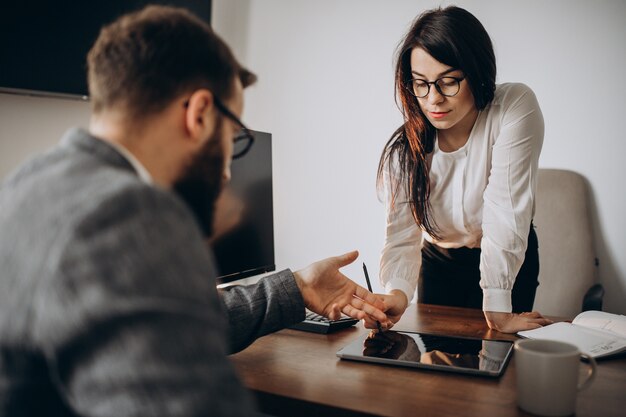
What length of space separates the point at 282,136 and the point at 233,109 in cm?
210

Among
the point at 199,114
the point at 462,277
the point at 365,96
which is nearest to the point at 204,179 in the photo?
the point at 199,114

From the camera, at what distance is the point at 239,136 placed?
2.61ft

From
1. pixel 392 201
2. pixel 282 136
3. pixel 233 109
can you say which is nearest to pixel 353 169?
pixel 282 136

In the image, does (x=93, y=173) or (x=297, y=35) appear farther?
(x=297, y=35)

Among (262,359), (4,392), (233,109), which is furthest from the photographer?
(262,359)

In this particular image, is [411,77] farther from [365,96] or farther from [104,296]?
[104,296]

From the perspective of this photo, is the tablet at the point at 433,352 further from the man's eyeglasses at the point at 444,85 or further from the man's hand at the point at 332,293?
the man's eyeglasses at the point at 444,85

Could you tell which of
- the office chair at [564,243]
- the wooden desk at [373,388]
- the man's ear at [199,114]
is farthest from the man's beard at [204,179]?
the office chair at [564,243]

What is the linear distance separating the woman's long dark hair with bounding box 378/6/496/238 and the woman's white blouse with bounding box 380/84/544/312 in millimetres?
32

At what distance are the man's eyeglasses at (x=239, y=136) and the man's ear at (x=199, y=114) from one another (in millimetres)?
18

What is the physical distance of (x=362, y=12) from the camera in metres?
2.59

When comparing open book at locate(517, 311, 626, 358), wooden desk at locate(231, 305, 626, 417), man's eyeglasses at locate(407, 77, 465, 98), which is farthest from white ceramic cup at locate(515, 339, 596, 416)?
man's eyeglasses at locate(407, 77, 465, 98)

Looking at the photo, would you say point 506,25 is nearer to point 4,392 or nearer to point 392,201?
point 392,201

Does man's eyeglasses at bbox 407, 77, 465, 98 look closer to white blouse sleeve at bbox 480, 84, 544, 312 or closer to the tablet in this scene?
white blouse sleeve at bbox 480, 84, 544, 312
